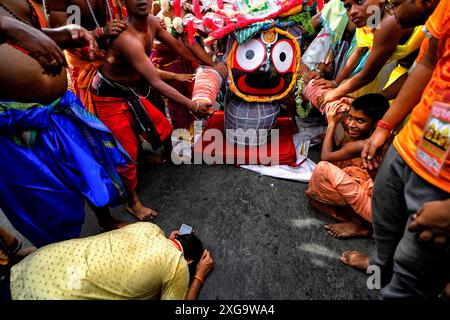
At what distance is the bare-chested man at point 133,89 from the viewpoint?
193 centimetres

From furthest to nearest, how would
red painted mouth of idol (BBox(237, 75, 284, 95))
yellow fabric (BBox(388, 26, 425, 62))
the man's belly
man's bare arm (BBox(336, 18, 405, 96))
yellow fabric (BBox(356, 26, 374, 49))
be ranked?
red painted mouth of idol (BBox(237, 75, 284, 95)), yellow fabric (BBox(356, 26, 374, 49)), yellow fabric (BBox(388, 26, 425, 62)), man's bare arm (BBox(336, 18, 405, 96)), the man's belly

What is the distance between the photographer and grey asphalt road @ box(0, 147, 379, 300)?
5.74ft

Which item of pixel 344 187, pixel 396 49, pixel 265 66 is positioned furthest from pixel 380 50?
pixel 344 187

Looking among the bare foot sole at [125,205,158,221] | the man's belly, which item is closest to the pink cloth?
the bare foot sole at [125,205,158,221]

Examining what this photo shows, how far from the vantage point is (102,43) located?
2.20 meters

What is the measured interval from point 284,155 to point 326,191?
30.5 inches

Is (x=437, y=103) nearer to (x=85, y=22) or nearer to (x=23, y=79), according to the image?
(x=23, y=79)

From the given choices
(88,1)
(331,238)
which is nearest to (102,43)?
(88,1)

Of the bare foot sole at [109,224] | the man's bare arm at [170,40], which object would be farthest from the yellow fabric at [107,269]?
the man's bare arm at [170,40]

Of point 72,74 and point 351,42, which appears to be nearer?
point 72,74

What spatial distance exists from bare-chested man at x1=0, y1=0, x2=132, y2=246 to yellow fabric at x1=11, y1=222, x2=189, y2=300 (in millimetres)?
444

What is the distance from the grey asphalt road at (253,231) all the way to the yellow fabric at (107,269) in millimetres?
482

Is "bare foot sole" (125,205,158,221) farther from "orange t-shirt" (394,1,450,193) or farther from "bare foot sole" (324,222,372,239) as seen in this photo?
"orange t-shirt" (394,1,450,193)
